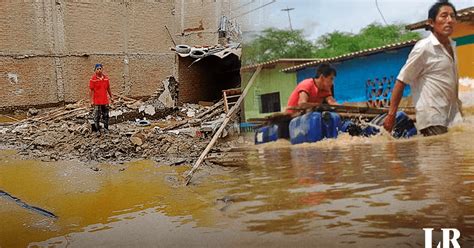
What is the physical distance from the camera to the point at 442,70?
1.65 m

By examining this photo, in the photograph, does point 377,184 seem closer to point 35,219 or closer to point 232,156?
point 232,156

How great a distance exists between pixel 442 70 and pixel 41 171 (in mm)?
4820

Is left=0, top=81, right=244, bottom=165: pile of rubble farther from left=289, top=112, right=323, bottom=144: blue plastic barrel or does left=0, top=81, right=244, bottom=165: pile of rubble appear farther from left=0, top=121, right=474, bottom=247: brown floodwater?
left=289, top=112, right=323, bottom=144: blue plastic barrel

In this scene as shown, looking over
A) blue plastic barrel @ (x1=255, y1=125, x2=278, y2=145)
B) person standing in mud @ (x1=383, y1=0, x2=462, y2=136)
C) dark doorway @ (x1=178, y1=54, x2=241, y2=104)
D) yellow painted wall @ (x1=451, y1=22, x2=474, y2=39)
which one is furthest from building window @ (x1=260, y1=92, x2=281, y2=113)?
dark doorway @ (x1=178, y1=54, x2=241, y2=104)

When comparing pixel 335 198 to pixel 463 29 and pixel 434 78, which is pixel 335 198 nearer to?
pixel 434 78

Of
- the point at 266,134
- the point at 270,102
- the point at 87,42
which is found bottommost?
the point at 266,134

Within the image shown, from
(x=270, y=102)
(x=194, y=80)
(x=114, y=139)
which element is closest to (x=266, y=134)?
A: (x=270, y=102)

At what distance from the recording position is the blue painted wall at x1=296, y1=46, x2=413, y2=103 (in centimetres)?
167

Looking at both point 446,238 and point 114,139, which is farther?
point 114,139

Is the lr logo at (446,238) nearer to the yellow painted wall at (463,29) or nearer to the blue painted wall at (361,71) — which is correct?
the blue painted wall at (361,71)

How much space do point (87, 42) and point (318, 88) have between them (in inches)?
535

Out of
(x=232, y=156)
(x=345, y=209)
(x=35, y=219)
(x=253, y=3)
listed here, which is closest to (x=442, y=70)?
(x=345, y=209)

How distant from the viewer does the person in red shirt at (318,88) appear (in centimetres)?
167

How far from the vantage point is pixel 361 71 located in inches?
67.4
